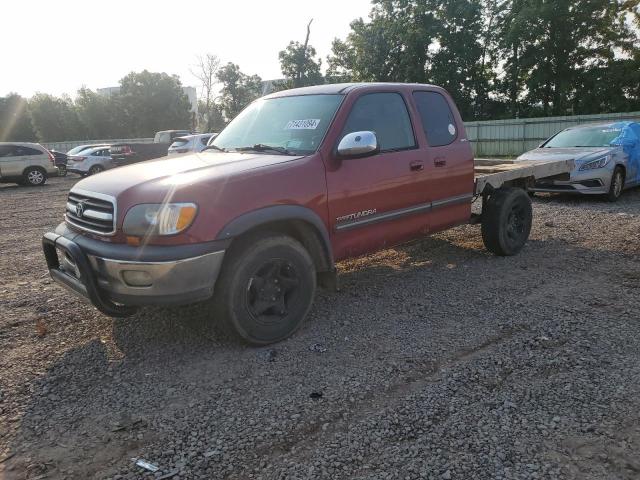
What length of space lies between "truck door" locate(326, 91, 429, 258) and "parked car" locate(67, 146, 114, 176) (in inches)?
733

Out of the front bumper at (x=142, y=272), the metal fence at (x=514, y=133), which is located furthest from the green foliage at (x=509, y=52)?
the front bumper at (x=142, y=272)

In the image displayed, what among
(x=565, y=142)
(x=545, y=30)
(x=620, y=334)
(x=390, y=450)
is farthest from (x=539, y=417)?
(x=545, y=30)

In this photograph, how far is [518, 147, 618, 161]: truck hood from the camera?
911 centimetres

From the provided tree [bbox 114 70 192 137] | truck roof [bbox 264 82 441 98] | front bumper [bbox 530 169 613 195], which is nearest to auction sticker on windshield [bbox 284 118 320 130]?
truck roof [bbox 264 82 441 98]

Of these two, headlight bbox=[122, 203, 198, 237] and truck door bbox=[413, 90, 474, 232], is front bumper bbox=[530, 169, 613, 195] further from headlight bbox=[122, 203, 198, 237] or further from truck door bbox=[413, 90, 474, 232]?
headlight bbox=[122, 203, 198, 237]

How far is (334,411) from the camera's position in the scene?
9.48ft

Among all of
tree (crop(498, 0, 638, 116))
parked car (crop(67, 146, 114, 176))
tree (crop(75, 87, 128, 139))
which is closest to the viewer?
parked car (crop(67, 146, 114, 176))

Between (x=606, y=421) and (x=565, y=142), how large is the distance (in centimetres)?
881

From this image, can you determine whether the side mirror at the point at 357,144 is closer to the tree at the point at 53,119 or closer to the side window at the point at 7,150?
the side window at the point at 7,150

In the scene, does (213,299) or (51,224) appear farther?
(51,224)

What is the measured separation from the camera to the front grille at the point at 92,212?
336 cm

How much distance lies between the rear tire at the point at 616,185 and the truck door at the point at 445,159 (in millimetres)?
5271

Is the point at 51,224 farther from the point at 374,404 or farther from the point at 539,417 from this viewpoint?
the point at 539,417

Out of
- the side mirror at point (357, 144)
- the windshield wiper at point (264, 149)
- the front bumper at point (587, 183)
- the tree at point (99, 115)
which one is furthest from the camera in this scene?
the tree at point (99, 115)
